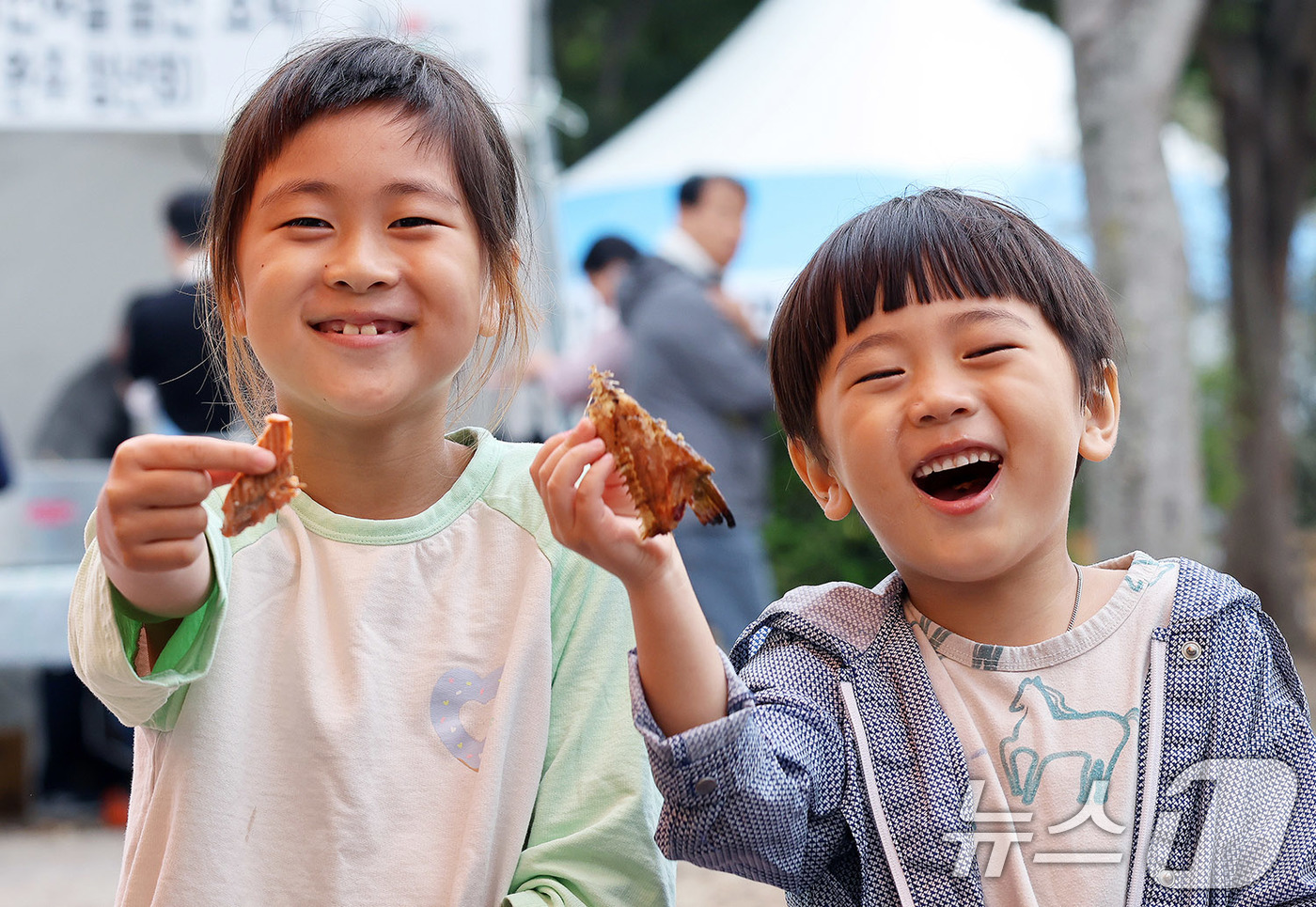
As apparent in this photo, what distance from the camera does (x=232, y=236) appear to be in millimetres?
1570

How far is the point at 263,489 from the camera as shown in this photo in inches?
50.4

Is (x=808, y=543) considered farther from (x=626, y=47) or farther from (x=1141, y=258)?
(x=626, y=47)

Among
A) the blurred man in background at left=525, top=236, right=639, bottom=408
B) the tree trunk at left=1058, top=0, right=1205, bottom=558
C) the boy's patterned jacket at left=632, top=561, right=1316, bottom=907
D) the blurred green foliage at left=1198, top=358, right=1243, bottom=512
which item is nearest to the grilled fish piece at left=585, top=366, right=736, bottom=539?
the boy's patterned jacket at left=632, top=561, right=1316, bottom=907

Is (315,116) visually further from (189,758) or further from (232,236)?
(189,758)

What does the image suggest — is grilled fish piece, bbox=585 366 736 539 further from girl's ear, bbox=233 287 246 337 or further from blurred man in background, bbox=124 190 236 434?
blurred man in background, bbox=124 190 236 434

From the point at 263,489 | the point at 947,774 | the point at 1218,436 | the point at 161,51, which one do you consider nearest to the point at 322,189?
the point at 263,489

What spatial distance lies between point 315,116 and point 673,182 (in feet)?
23.1

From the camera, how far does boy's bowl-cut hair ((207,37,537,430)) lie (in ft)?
4.92

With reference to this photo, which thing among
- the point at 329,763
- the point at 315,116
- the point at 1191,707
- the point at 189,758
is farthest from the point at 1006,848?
the point at 315,116

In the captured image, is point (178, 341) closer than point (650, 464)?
No

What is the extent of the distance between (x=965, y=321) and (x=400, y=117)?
2.28ft

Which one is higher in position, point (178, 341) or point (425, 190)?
point (425, 190)

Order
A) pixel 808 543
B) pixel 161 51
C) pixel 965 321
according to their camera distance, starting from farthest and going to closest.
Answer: pixel 808 543, pixel 161 51, pixel 965 321

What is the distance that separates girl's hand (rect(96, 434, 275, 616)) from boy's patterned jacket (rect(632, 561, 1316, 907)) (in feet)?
1.75
